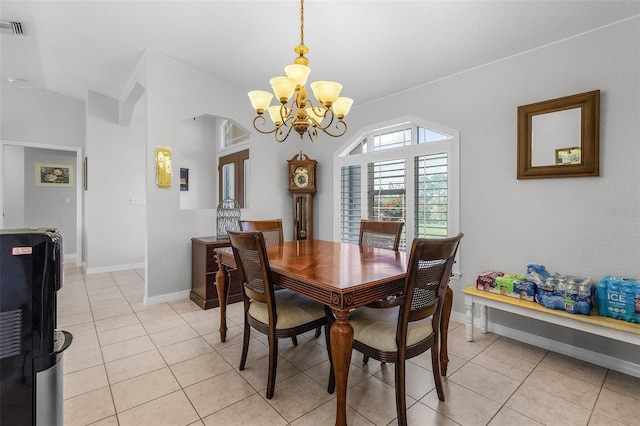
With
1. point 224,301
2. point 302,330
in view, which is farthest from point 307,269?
point 224,301

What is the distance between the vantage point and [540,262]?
250 cm

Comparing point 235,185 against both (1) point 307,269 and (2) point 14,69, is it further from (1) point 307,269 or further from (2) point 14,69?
(1) point 307,269

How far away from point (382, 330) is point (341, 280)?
37 centimetres

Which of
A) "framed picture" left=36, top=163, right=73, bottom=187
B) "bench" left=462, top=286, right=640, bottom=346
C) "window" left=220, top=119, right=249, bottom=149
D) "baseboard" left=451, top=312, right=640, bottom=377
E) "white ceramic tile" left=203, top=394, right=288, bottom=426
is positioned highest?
"window" left=220, top=119, right=249, bottom=149

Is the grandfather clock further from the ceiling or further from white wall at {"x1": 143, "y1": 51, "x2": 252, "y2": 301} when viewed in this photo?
white wall at {"x1": 143, "y1": 51, "x2": 252, "y2": 301}

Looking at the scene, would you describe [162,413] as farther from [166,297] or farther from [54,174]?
[54,174]

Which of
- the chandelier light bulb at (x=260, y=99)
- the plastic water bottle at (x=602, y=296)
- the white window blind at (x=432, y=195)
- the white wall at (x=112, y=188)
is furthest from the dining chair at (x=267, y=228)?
the white wall at (x=112, y=188)

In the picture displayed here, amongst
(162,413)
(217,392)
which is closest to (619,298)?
(217,392)

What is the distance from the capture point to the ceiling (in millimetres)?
2258

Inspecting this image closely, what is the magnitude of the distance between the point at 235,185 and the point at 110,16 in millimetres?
3317

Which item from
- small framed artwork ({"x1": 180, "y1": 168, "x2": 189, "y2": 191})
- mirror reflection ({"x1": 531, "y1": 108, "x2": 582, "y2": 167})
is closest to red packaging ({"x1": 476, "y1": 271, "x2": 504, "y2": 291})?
mirror reflection ({"x1": 531, "y1": 108, "x2": 582, "y2": 167})

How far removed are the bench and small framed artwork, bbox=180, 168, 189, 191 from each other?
5.13m

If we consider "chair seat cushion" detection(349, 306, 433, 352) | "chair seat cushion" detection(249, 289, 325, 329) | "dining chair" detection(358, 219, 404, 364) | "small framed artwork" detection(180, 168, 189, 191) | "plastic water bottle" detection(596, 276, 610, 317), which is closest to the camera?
"chair seat cushion" detection(349, 306, 433, 352)

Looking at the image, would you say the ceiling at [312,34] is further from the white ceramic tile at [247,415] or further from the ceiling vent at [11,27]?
the white ceramic tile at [247,415]
